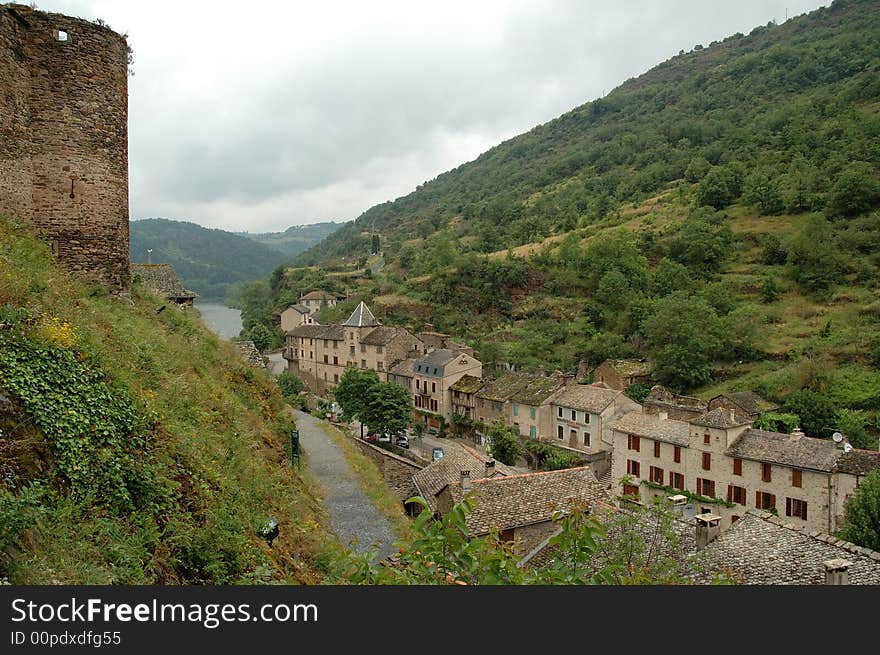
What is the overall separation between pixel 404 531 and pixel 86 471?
8.69 metres

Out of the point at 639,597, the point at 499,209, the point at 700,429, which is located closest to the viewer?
the point at 639,597

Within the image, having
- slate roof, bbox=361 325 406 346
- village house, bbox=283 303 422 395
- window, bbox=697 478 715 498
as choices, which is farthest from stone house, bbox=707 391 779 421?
slate roof, bbox=361 325 406 346

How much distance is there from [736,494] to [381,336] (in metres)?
34.9

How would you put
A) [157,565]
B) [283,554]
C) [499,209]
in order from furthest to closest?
[499,209] < [283,554] < [157,565]

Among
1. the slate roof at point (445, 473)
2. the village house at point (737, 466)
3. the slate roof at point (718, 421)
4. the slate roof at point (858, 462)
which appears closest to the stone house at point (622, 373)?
the village house at point (737, 466)

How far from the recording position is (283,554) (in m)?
7.48

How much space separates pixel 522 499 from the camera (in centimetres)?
1788

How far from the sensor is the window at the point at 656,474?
30.0 metres

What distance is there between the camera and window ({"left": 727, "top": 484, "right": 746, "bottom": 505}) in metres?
26.9

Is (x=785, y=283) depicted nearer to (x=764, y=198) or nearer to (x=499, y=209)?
(x=764, y=198)

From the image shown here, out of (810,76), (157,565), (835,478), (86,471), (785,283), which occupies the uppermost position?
(810,76)

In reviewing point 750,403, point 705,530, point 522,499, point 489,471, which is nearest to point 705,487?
point 489,471

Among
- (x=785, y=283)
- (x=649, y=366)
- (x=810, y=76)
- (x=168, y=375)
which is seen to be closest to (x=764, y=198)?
(x=785, y=283)

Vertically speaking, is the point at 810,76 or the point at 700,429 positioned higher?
the point at 810,76
